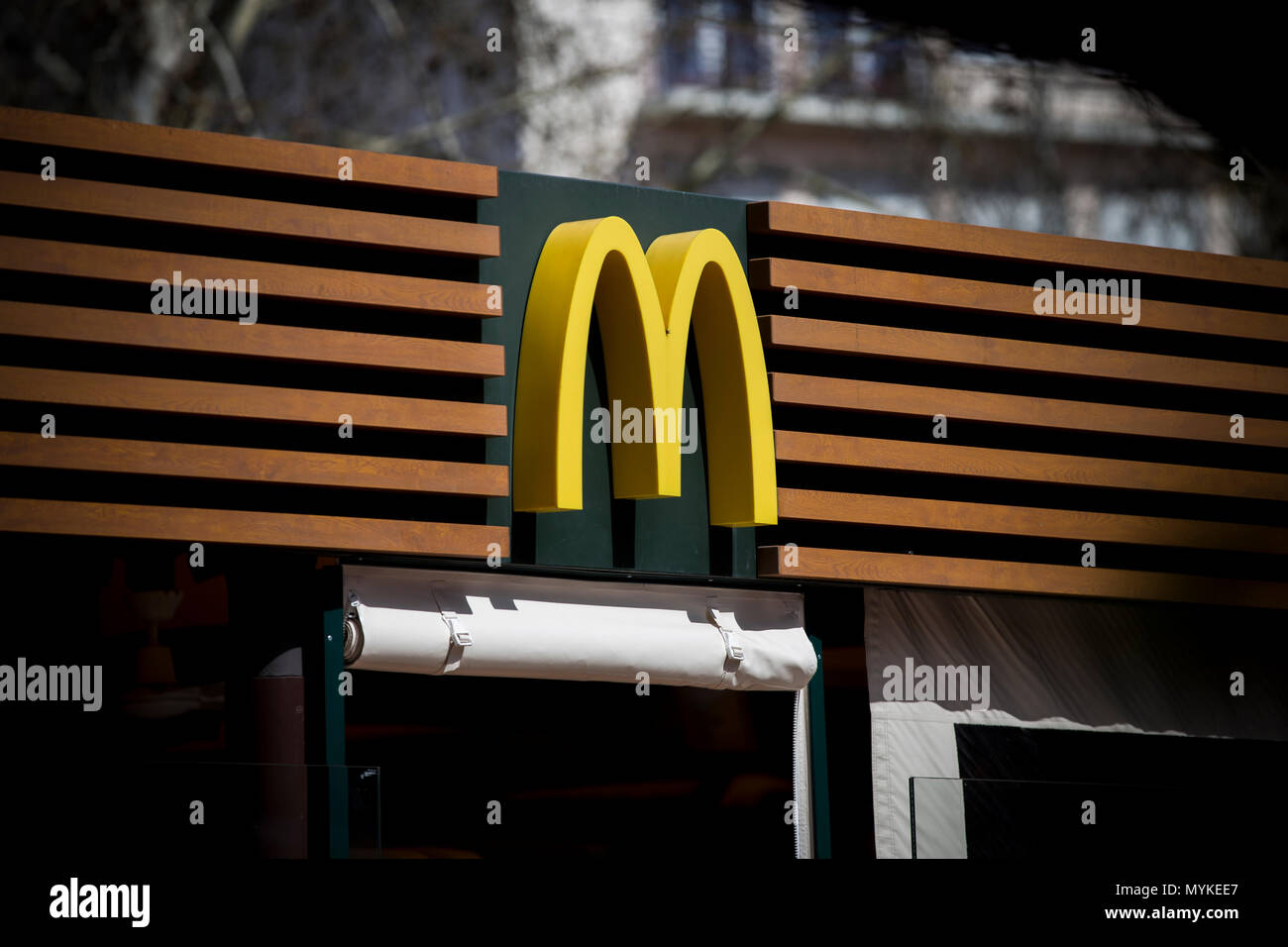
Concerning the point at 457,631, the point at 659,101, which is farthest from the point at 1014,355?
the point at 659,101

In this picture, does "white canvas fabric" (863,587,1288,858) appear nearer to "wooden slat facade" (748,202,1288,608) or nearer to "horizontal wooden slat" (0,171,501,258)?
"wooden slat facade" (748,202,1288,608)

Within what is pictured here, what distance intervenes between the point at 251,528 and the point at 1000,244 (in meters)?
4.91

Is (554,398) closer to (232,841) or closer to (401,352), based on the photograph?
(401,352)

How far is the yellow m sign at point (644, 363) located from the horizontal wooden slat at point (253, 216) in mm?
493

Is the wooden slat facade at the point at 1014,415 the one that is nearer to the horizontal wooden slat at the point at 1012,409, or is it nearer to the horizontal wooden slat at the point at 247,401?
the horizontal wooden slat at the point at 1012,409

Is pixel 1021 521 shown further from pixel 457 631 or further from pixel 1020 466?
pixel 457 631

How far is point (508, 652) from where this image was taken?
908 centimetres

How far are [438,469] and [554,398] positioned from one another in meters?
0.70

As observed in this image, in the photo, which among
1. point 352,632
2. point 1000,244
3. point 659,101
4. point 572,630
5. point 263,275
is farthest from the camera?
point 659,101

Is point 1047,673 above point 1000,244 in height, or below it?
below

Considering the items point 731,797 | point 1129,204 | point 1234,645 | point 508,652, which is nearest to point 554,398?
point 508,652

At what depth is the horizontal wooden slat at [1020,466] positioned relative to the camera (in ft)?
32.8

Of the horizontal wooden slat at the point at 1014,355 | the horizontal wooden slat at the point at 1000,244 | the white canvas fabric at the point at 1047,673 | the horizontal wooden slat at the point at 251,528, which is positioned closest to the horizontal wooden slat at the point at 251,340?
the horizontal wooden slat at the point at 251,528

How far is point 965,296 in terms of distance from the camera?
10.6 meters
